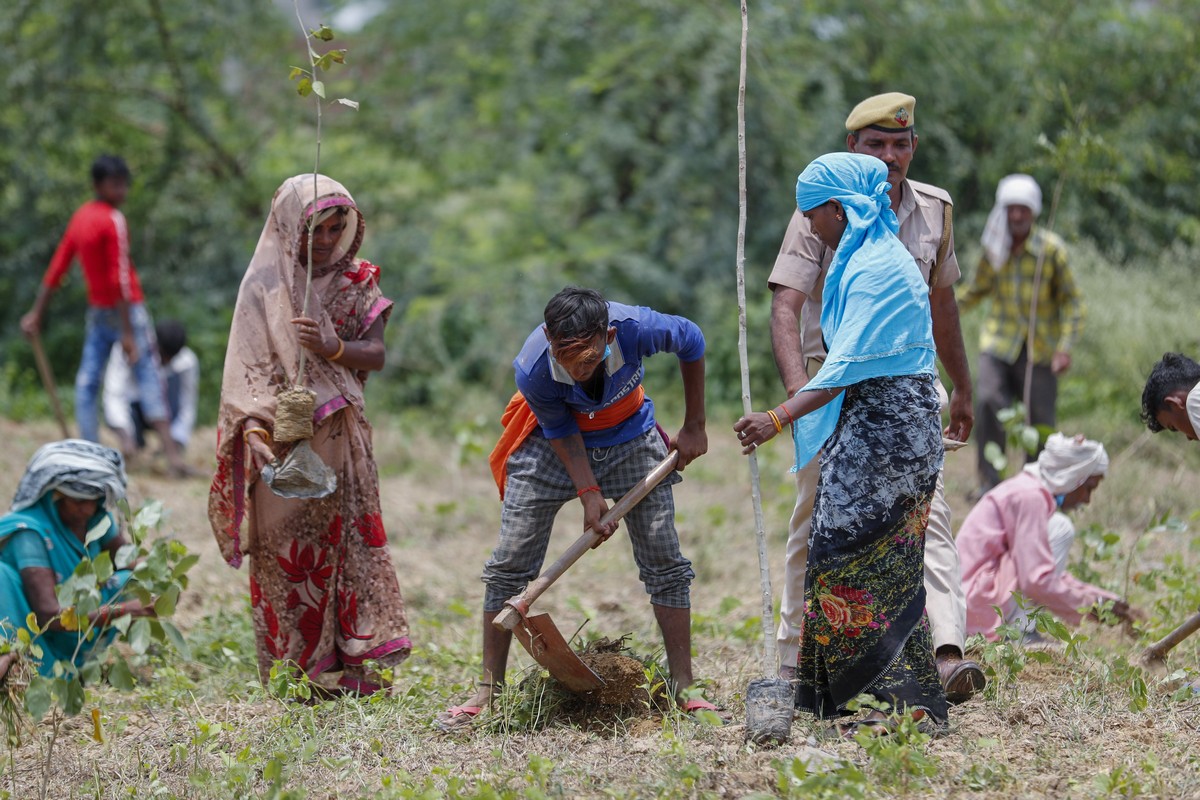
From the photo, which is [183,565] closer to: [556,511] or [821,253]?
[556,511]

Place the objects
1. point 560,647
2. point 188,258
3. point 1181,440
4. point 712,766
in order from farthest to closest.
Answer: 1. point 188,258
2. point 1181,440
3. point 560,647
4. point 712,766

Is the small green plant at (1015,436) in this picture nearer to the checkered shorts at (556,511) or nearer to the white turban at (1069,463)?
the white turban at (1069,463)

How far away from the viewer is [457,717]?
3988 mm

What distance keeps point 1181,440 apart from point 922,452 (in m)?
5.05

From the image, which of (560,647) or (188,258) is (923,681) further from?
(188,258)

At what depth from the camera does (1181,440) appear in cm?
790

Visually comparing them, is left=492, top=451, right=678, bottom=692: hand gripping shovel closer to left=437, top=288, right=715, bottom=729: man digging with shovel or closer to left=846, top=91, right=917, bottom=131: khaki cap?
left=437, top=288, right=715, bottom=729: man digging with shovel

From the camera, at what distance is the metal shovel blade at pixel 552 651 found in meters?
3.76

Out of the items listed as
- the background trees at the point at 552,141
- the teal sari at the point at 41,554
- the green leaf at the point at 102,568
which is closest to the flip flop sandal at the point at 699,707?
the green leaf at the point at 102,568

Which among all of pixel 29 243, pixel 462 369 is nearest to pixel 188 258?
pixel 29 243

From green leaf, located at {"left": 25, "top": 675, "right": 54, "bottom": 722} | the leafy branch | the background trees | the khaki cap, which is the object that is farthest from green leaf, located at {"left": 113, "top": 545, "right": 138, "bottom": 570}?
the background trees

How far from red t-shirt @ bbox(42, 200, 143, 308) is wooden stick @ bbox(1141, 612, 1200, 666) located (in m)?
6.43

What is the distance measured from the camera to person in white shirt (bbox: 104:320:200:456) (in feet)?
28.6

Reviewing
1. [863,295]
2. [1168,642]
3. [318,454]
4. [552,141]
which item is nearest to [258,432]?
[318,454]
